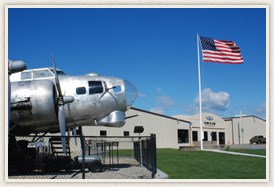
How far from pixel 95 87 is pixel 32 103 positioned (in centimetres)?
305

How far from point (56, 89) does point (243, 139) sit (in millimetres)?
69095

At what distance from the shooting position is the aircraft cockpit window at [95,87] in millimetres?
15633

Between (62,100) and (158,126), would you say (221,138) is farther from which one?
(62,100)

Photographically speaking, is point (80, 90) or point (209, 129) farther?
point (209, 129)

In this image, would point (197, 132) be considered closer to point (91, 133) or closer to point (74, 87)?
point (91, 133)

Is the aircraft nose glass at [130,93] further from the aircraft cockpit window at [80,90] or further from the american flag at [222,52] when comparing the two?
the american flag at [222,52]

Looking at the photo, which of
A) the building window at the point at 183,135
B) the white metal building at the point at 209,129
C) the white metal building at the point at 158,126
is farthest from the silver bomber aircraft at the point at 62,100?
the white metal building at the point at 209,129

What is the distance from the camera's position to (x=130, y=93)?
644 inches

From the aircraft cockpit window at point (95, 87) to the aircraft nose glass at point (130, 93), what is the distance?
1.19 meters

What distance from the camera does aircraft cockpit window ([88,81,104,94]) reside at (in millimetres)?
15633

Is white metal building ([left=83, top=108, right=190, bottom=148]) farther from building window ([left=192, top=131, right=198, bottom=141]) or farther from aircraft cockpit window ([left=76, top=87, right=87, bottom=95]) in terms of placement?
aircraft cockpit window ([left=76, top=87, right=87, bottom=95])

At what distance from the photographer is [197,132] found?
6825 cm

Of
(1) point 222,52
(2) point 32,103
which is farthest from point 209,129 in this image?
(2) point 32,103
